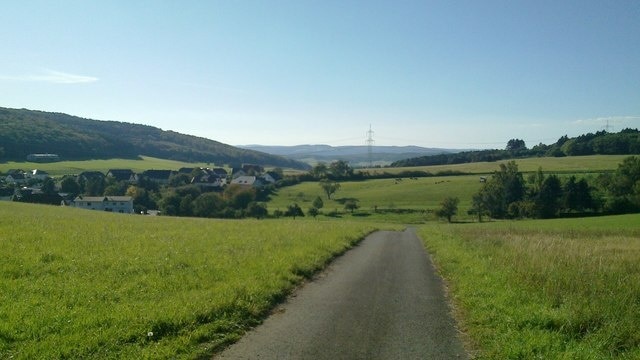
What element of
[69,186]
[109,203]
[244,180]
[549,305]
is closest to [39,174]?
[69,186]

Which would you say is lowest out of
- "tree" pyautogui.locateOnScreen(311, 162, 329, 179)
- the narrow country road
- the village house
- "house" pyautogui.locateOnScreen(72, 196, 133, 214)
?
"house" pyautogui.locateOnScreen(72, 196, 133, 214)

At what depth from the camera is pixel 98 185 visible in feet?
360

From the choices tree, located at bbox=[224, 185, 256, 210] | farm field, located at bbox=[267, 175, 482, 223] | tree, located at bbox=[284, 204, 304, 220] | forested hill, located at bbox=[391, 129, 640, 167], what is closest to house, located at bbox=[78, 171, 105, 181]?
tree, located at bbox=[224, 185, 256, 210]

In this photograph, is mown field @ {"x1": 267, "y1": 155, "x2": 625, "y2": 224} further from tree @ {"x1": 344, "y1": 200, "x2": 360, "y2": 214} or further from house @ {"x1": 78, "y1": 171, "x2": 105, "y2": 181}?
house @ {"x1": 78, "y1": 171, "x2": 105, "y2": 181}

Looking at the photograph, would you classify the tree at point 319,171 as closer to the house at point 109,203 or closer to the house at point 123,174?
the house at point 109,203

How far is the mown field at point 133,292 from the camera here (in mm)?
7801

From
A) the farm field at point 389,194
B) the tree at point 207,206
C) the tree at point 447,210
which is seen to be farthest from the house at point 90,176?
the tree at point 447,210

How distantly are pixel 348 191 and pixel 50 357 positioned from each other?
9799cm

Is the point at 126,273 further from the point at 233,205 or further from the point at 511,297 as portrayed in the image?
the point at 233,205

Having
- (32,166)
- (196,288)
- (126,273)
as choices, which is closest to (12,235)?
(126,273)

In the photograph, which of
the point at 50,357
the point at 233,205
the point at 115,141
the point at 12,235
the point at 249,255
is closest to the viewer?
the point at 50,357

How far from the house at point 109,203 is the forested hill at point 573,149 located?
273ft

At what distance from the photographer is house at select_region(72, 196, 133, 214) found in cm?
9088

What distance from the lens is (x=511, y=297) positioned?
37.5 feet
